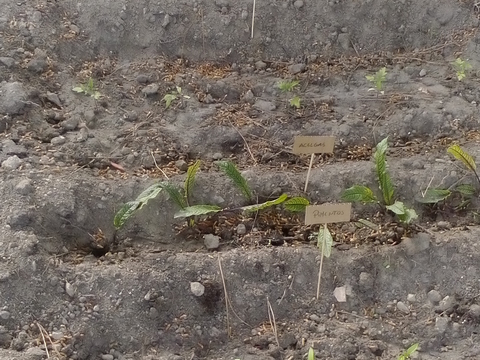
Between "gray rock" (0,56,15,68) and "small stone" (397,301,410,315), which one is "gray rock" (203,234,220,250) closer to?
"small stone" (397,301,410,315)

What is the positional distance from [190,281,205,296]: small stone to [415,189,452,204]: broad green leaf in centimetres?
113

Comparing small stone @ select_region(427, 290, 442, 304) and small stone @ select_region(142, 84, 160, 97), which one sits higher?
small stone @ select_region(142, 84, 160, 97)

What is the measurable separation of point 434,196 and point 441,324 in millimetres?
620

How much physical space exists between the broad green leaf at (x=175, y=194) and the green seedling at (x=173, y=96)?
2.08 ft

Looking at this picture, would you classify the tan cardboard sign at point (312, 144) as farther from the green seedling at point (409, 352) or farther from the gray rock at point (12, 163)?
the gray rock at point (12, 163)

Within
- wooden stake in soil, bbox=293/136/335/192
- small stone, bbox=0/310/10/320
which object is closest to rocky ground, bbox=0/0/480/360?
small stone, bbox=0/310/10/320

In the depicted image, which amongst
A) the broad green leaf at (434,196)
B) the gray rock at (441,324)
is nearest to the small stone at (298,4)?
the broad green leaf at (434,196)

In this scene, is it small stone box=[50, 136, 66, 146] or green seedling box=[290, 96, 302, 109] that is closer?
small stone box=[50, 136, 66, 146]

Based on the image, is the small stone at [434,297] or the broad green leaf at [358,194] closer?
the small stone at [434,297]

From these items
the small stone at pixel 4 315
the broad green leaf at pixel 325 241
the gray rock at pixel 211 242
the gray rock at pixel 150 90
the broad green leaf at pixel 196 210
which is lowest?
the small stone at pixel 4 315

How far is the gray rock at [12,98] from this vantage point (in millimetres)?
2988

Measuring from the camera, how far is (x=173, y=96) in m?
3.21

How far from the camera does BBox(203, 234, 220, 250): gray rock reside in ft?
8.88

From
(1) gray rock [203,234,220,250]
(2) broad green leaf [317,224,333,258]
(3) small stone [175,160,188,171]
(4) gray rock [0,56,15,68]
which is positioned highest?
(4) gray rock [0,56,15,68]
